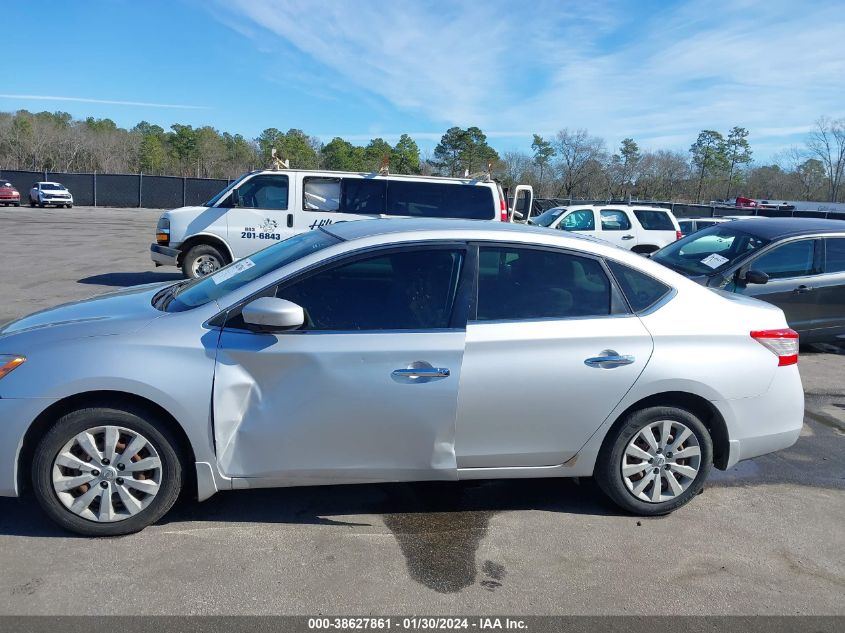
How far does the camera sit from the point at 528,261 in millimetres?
4070

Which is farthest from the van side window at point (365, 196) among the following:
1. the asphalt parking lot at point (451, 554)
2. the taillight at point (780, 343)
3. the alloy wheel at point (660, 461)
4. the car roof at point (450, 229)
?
the alloy wheel at point (660, 461)

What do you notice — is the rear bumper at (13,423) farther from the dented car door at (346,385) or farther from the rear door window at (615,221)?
the rear door window at (615,221)

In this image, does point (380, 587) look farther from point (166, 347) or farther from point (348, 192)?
point (348, 192)

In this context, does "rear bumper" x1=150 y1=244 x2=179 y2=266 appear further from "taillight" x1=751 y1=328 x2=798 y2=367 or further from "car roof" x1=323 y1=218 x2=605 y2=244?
"taillight" x1=751 y1=328 x2=798 y2=367

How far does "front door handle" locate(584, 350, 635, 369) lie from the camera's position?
12.8 ft

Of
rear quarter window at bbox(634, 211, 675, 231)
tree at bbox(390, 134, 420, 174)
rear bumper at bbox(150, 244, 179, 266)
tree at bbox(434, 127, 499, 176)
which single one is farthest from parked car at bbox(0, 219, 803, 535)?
tree at bbox(434, 127, 499, 176)

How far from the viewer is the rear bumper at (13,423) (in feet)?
11.2

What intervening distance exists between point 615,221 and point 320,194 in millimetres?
7623

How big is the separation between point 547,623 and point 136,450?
220 cm

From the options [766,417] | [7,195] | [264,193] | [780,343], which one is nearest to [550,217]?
[264,193]

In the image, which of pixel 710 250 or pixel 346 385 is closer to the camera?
pixel 346 385

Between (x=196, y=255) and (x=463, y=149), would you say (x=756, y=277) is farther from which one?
(x=463, y=149)

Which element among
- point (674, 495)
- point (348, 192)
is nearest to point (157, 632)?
point (674, 495)

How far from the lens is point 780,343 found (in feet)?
14.1
